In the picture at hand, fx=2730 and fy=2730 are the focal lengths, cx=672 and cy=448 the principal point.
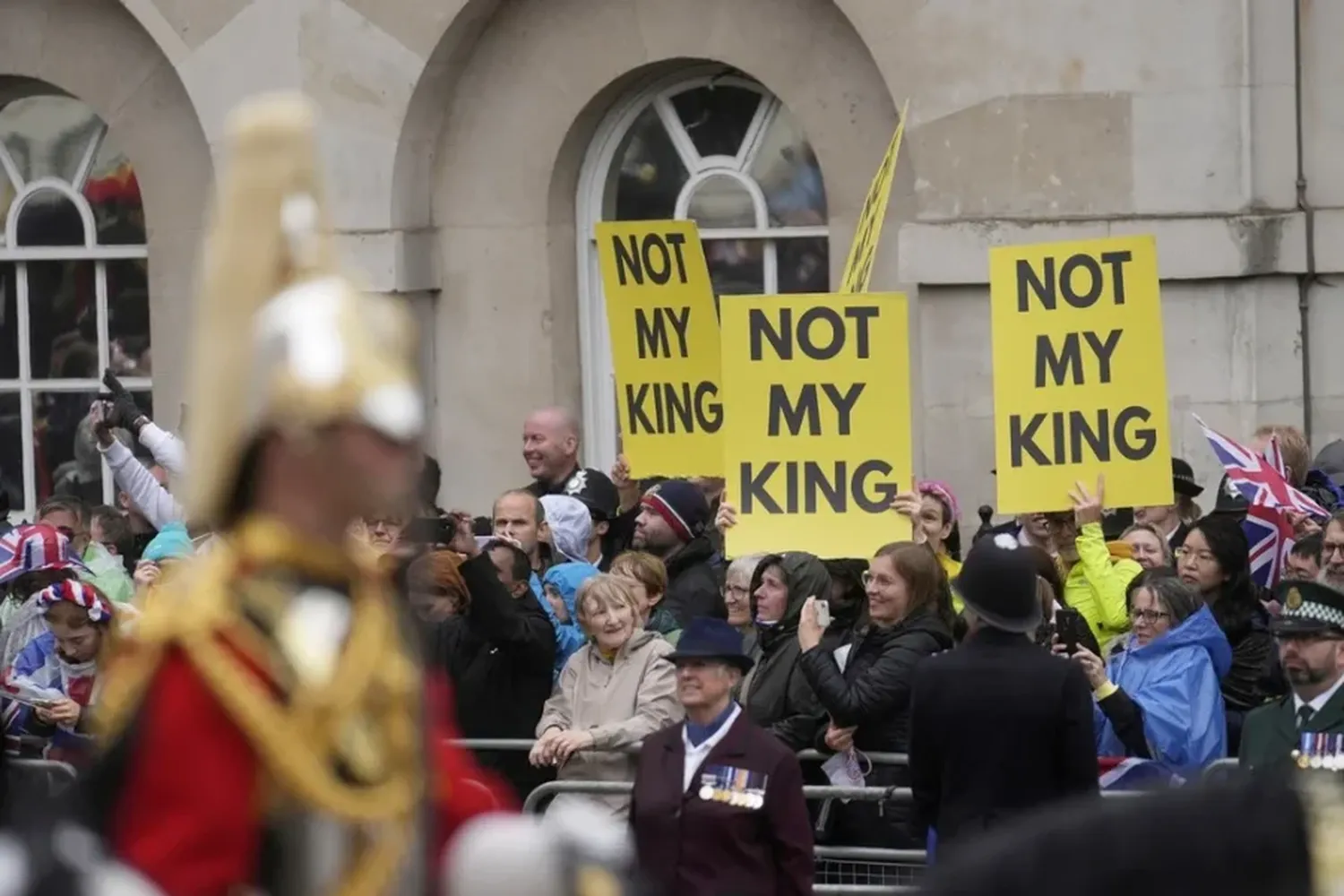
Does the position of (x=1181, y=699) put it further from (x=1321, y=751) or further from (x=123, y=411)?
(x=123, y=411)

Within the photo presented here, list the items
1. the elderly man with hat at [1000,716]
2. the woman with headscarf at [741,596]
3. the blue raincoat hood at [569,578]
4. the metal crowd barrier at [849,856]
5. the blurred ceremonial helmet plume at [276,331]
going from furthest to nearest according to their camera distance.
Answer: the blue raincoat hood at [569,578]
the woman with headscarf at [741,596]
the metal crowd barrier at [849,856]
the elderly man with hat at [1000,716]
the blurred ceremonial helmet plume at [276,331]

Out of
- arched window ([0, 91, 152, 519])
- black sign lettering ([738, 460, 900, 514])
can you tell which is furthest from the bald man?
arched window ([0, 91, 152, 519])

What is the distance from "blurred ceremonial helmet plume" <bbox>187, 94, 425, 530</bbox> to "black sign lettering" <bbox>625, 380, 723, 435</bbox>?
347 inches

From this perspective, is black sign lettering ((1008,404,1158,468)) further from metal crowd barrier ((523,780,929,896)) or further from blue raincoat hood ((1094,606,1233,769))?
metal crowd barrier ((523,780,929,896))

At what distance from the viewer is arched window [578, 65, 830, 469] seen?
1428 centimetres

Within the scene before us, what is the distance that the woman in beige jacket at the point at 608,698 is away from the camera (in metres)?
8.73

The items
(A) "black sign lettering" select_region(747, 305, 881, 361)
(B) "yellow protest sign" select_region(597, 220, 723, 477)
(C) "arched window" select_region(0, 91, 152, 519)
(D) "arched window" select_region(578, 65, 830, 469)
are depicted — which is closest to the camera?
(A) "black sign lettering" select_region(747, 305, 881, 361)

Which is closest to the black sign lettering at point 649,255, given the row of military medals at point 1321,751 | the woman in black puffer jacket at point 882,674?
the woman in black puffer jacket at point 882,674

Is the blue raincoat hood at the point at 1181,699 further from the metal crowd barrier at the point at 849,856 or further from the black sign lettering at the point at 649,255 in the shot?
the black sign lettering at the point at 649,255

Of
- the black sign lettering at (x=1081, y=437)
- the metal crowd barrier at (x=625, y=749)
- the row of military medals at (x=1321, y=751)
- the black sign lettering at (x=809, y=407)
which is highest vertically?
the black sign lettering at (x=809, y=407)

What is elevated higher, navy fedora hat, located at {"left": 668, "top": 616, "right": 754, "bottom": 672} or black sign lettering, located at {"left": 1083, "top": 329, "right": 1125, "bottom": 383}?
black sign lettering, located at {"left": 1083, "top": 329, "right": 1125, "bottom": 383}

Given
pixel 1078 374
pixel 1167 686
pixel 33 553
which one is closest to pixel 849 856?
pixel 1167 686

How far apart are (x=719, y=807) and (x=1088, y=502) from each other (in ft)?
8.56

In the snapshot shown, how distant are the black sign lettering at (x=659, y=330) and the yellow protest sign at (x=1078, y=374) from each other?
2092mm
